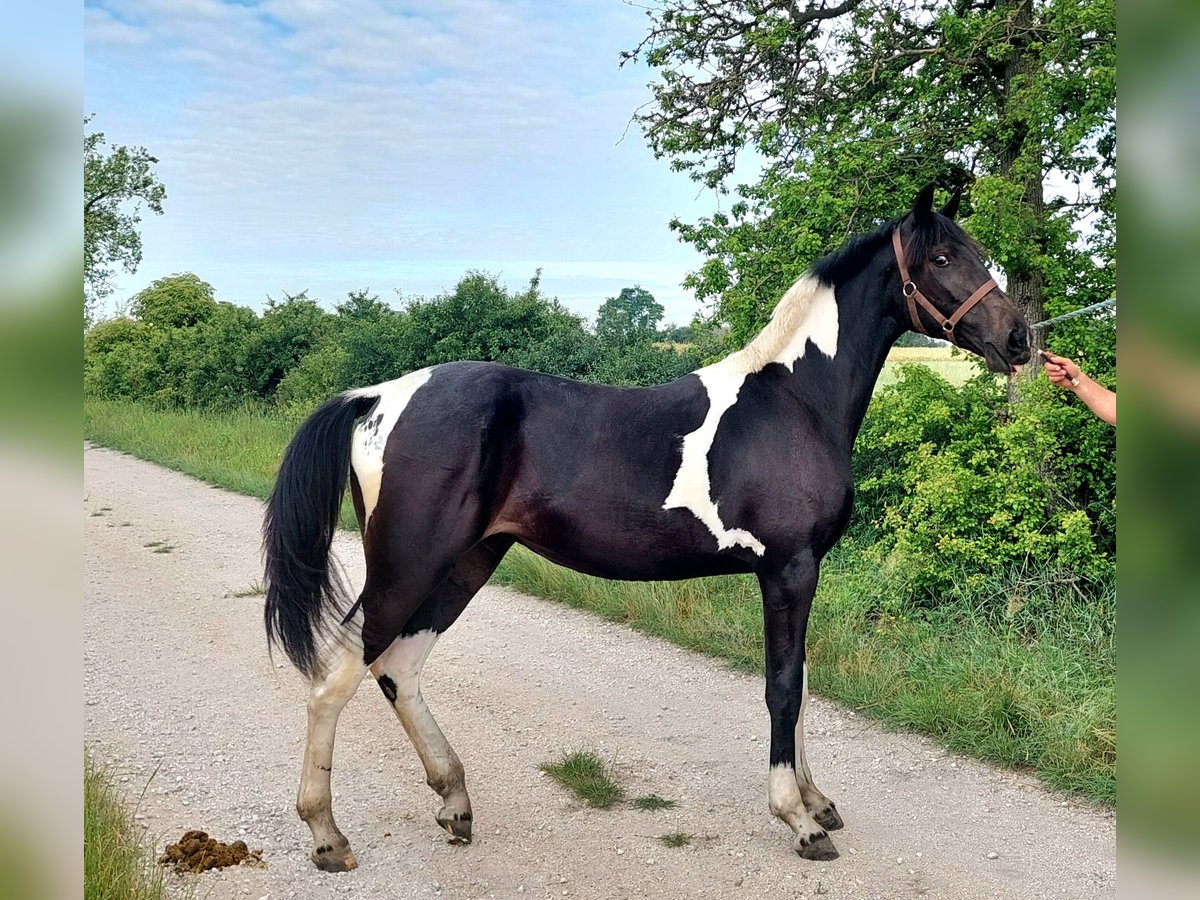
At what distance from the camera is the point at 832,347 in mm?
3500

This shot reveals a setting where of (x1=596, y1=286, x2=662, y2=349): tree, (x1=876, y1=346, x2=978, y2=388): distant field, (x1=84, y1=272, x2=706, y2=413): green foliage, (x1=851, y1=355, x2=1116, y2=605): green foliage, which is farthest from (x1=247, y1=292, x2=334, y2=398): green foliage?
(x1=851, y1=355, x2=1116, y2=605): green foliage

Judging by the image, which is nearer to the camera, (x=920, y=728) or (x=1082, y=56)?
(x=920, y=728)

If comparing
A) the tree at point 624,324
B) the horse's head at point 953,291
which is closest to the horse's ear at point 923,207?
the horse's head at point 953,291

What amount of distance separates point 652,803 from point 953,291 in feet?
7.46

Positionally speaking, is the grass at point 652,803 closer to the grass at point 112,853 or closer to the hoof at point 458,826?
the hoof at point 458,826

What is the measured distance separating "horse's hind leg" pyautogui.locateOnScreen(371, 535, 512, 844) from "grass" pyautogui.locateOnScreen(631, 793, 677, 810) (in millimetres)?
679

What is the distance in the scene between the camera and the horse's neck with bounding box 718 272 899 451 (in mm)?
3482

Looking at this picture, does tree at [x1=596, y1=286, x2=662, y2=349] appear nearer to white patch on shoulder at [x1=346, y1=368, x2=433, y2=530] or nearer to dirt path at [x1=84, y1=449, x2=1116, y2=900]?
dirt path at [x1=84, y1=449, x2=1116, y2=900]

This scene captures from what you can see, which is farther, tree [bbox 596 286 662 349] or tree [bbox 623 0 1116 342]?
tree [bbox 596 286 662 349]

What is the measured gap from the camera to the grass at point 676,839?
3.33 metres

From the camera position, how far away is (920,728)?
14.2 ft
